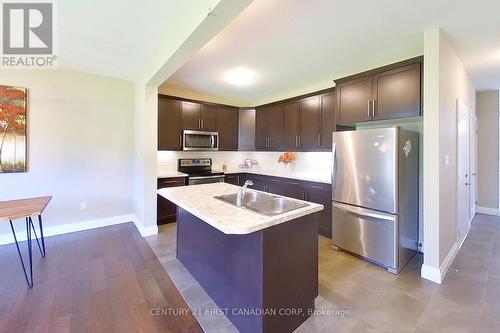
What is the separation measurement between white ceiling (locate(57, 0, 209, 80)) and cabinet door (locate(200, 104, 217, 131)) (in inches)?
58.6

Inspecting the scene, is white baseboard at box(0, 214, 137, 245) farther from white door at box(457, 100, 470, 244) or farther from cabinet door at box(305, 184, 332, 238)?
white door at box(457, 100, 470, 244)

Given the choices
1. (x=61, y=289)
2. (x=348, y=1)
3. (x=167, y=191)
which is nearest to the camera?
(x=348, y=1)

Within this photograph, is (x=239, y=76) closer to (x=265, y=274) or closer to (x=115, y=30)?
(x=115, y=30)

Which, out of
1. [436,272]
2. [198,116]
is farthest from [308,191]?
[198,116]

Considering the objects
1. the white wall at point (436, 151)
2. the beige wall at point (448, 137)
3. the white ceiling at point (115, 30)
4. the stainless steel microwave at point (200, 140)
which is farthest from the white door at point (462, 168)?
the stainless steel microwave at point (200, 140)

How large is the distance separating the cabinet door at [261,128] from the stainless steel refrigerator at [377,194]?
6.92 ft

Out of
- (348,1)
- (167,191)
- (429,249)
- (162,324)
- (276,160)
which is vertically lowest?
(162,324)

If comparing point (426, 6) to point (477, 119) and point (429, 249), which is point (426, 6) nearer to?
point (429, 249)

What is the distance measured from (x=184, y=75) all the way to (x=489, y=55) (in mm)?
4277

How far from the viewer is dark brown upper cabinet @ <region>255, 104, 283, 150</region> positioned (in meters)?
4.62

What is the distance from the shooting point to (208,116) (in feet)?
15.3

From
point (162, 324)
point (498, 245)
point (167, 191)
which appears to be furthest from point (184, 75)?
point (498, 245)

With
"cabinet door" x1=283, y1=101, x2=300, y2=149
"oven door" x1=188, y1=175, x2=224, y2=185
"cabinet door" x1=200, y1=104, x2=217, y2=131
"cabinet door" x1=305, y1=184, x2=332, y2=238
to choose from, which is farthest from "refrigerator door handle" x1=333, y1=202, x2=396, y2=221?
"cabinet door" x1=200, y1=104, x2=217, y2=131

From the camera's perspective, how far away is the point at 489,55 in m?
2.87
